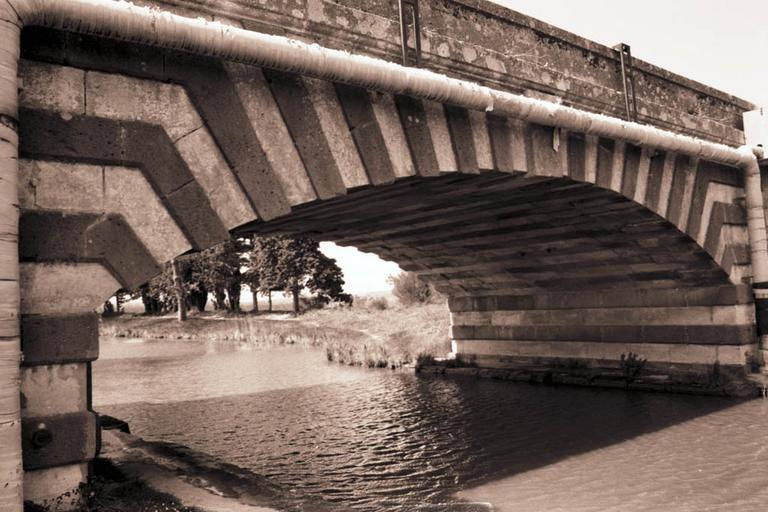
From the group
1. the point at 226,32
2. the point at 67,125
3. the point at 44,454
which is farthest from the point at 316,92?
the point at 44,454

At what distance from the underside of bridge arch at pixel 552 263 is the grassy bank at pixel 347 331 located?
3.04 m

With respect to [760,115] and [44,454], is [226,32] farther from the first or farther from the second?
[760,115]

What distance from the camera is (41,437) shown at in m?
3.88

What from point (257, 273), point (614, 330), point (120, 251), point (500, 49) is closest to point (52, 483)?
point (120, 251)

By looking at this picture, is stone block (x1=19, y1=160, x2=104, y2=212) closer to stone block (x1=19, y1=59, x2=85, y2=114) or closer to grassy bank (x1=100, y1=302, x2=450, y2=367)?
stone block (x1=19, y1=59, x2=85, y2=114)

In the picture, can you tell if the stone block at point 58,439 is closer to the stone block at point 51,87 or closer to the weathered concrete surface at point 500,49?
the stone block at point 51,87

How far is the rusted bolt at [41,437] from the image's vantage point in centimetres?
385

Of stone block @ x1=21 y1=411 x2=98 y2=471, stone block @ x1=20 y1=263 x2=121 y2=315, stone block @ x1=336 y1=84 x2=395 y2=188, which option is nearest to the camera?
stone block @ x1=21 y1=411 x2=98 y2=471

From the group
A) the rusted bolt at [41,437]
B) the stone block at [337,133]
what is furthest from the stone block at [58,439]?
the stone block at [337,133]

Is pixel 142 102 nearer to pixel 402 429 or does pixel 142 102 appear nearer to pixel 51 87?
pixel 51 87

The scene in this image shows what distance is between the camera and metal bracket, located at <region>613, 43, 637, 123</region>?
358 inches

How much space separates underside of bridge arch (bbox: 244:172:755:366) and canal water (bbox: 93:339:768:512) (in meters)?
1.16

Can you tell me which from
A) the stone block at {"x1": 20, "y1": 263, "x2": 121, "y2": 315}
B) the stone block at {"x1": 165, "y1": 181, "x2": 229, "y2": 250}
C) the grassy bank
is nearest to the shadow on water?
the stone block at {"x1": 165, "y1": 181, "x2": 229, "y2": 250}

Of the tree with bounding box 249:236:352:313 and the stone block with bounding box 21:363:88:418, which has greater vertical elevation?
the tree with bounding box 249:236:352:313
